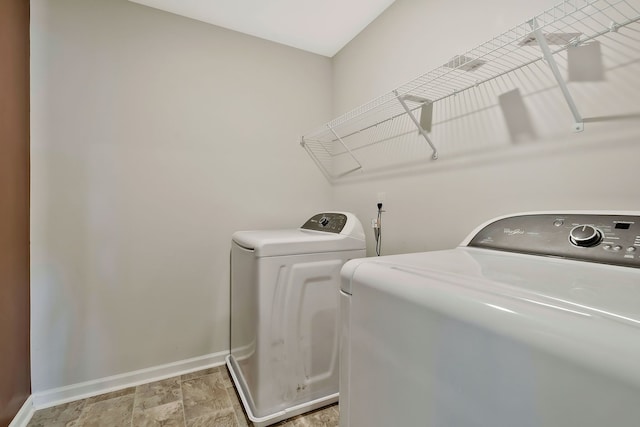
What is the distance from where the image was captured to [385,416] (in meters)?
0.74

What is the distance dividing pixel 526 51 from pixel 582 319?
1184 mm

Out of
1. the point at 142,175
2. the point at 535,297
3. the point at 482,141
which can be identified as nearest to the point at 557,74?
the point at 482,141

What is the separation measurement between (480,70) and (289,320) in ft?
5.08

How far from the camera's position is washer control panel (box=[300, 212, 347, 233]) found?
1.84 metres

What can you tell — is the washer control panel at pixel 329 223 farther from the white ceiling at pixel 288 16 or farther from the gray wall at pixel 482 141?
the white ceiling at pixel 288 16

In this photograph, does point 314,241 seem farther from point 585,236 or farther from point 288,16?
point 288,16

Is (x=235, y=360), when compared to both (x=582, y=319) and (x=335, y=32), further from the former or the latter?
(x=335, y=32)

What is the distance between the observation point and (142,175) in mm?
1886

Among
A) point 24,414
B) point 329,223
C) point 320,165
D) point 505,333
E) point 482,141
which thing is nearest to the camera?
point 505,333

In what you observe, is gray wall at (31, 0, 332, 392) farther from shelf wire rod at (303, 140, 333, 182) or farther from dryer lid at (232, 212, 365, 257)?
dryer lid at (232, 212, 365, 257)

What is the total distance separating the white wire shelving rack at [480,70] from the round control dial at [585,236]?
39 centimetres

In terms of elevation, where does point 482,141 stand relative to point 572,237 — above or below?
above

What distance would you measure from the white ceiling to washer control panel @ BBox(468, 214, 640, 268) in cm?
163

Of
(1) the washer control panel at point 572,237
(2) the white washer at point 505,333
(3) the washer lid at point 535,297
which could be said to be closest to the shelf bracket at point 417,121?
(1) the washer control panel at point 572,237
